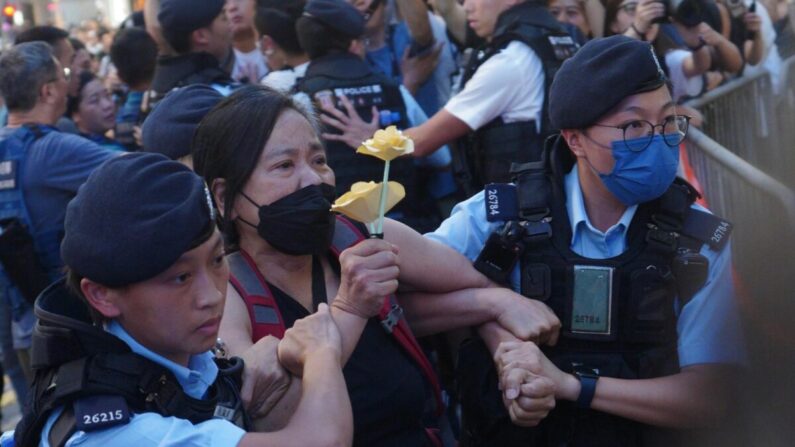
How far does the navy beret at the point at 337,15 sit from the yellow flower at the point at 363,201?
107 inches

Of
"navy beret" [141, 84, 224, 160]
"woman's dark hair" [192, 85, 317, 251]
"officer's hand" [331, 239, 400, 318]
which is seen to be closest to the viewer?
"officer's hand" [331, 239, 400, 318]

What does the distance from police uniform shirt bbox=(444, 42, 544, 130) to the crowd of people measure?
10mm

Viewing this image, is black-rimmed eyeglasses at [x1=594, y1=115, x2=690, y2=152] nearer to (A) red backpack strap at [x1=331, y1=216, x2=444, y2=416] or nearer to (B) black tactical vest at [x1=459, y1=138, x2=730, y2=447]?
(B) black tactical vest at [x1=459, y1=138, x2=730, y2=447]

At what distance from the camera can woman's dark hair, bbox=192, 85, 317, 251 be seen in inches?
113

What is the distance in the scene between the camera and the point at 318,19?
516cm

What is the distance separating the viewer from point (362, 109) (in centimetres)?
504

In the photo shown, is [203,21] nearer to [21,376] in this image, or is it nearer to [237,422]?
[21,376]

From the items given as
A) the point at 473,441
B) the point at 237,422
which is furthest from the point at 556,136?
the point at 237,422

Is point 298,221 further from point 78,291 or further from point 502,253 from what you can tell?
point 78,291

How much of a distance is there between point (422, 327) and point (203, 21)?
10.1ft

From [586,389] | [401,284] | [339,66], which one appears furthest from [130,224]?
[339,66]

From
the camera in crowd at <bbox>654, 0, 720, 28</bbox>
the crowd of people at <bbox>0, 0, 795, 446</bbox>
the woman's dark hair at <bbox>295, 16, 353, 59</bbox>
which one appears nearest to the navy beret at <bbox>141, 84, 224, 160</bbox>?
the crowd of people at <bbox>0, 0, 795, 446</bbox>

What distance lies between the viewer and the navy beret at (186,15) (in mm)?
5627

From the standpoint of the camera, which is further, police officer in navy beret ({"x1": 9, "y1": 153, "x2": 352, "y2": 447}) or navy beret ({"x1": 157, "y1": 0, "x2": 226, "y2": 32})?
navy beret ({"x1": 157, "y1": 0, "x2": 226, "y2": 32})
